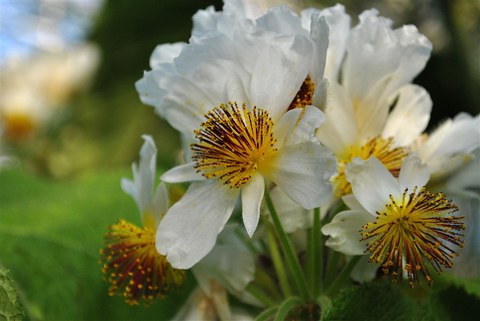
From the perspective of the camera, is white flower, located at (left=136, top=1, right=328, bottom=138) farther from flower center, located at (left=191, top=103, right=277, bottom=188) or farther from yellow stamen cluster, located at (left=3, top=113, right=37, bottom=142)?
yellow stamen cluster, located at (left=3, top=113, right=37, bottom=142)

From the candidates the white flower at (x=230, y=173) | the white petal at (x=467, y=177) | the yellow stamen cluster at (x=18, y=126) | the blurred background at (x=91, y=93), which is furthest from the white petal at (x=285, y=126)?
the yellow stamen cluster at (x=18, y=126)

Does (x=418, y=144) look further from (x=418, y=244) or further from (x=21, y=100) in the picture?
(x=21, y=100)

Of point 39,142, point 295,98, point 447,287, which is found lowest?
point 39,142

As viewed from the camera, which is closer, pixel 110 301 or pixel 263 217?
pixel 263 217

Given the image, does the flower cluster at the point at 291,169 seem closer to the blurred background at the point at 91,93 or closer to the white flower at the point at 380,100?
the white flower at the point at 380,100

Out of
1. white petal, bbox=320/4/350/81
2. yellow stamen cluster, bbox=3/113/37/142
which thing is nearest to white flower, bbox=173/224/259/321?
white petal, bbox=320/4/350/81

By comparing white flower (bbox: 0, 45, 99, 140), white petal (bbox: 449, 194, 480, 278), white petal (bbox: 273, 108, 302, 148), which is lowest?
white petal (bbox: 449, 194, 480, 278)

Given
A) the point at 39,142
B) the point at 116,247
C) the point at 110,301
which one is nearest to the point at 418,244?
the point at 116,247
